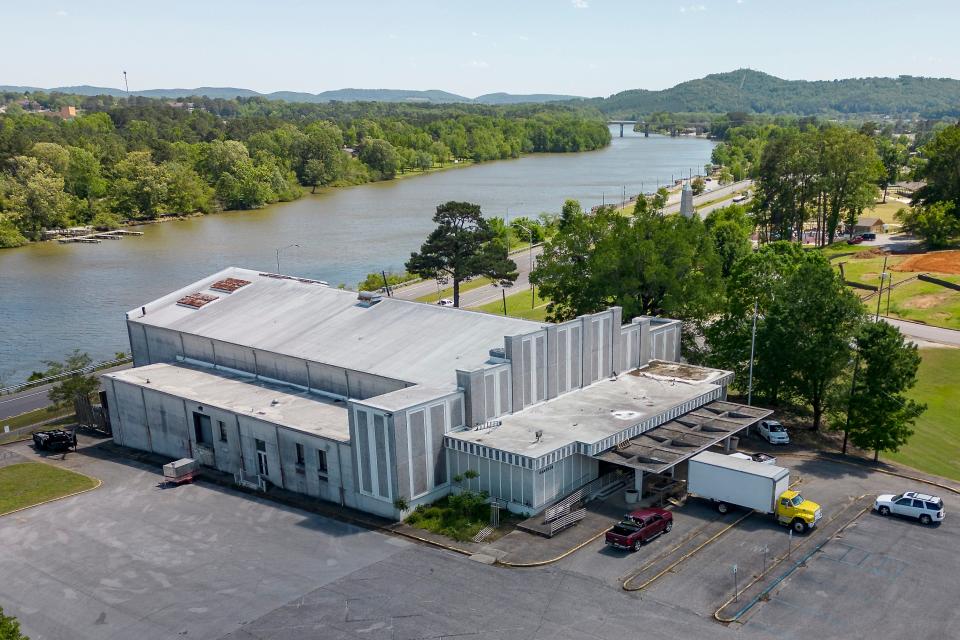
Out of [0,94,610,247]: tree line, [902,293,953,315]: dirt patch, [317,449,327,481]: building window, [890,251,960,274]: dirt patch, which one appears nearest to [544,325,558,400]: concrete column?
[317,449,327,481]: building window

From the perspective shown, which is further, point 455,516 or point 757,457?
point 757,457

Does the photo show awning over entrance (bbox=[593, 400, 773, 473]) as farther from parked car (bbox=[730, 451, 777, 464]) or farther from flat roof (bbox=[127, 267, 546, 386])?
flat roof (bbox=[127, 267, 546, 386])

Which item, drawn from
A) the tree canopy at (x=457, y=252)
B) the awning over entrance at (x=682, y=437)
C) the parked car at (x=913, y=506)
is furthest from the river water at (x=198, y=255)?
the parked car at (x=913, y=506)

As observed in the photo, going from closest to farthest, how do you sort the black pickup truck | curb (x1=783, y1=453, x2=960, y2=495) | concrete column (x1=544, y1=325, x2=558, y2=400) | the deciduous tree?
curb (x1=783, y1=453, x2=960, y2=495), the deciduous tree, concrete column (x1=544, y1=325, x2=558, y2=400), the black pickup truck

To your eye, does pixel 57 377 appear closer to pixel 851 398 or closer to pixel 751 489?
pixel 751 489

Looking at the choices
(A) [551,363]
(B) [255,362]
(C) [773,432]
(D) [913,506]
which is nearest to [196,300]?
(B) [255,362]

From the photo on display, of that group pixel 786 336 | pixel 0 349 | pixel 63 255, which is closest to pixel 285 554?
pixel 786 336
